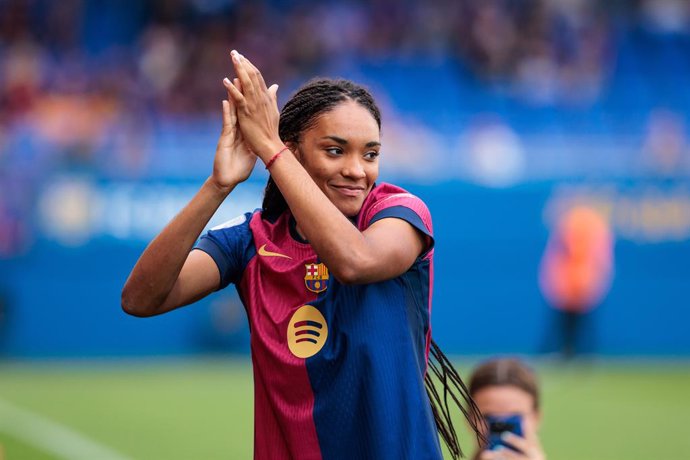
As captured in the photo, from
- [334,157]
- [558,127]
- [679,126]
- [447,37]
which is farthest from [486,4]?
[334,157]

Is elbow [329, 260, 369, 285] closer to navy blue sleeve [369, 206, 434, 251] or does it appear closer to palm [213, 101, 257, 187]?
navy blue sleeve [369, 206, 434, 251]

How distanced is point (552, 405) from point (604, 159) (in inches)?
247

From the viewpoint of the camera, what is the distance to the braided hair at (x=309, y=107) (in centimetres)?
327

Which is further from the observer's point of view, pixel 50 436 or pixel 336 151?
pixel 50 436

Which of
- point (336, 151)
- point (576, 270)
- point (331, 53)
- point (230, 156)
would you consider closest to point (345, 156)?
point (336, 151)

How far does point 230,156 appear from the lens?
3.13 m

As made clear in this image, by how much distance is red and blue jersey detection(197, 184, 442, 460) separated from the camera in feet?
9.77

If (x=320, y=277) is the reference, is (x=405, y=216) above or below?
above

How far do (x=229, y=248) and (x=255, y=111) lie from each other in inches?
18.9

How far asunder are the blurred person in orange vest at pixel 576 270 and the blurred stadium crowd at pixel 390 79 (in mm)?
1650

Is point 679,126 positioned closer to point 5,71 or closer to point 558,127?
point 558,127

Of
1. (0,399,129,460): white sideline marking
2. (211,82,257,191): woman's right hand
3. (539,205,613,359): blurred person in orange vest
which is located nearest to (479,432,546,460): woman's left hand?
(211,82,257,191): woman's right hand

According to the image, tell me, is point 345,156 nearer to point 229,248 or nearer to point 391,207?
point 391,207

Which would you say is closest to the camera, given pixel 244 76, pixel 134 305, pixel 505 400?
pixel 244 76
